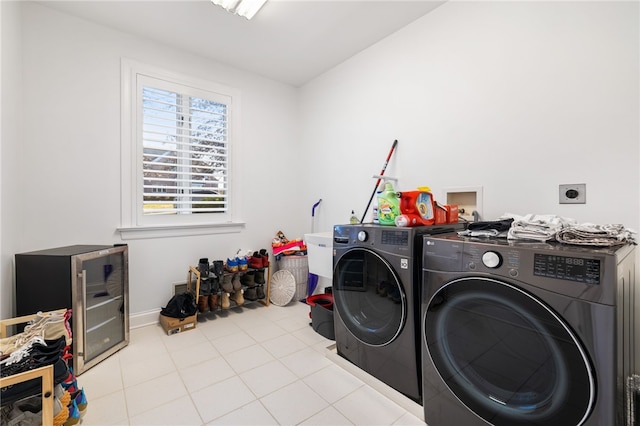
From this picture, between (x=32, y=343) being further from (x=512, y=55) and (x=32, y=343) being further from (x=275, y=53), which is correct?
(x=512, y=55)

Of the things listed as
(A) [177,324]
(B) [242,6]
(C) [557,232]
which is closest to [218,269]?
(A) [177,324]

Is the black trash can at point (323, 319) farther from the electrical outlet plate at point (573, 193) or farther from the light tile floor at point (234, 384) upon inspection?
the electrical outlet plate at point (573, 193)

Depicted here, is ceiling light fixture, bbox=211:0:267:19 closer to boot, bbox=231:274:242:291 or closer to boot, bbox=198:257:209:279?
boot, bbox=198:257:209:279

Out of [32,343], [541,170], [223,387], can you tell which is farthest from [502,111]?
[32,343]

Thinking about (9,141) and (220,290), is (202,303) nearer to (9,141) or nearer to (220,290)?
(220,290)

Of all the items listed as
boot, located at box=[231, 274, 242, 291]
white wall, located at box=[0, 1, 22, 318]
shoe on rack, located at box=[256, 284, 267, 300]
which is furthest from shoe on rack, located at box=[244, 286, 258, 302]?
white wall, located at box=[0, 1, 22, 318]

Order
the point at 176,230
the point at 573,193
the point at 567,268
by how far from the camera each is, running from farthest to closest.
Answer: the point at 176,230
the point at 573,193
the point at 567,268

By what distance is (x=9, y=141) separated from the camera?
1.78m

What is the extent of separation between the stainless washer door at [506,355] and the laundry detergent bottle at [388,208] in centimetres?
60

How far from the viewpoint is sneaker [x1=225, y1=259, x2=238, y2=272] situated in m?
2.83

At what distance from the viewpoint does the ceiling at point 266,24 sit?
212 cm

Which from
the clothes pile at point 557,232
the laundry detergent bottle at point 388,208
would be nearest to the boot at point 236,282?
the laundry detergent bottle at point 388,208

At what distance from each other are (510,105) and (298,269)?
251cm

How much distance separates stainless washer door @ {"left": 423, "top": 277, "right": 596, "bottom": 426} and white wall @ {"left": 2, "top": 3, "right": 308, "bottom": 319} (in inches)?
97.6
